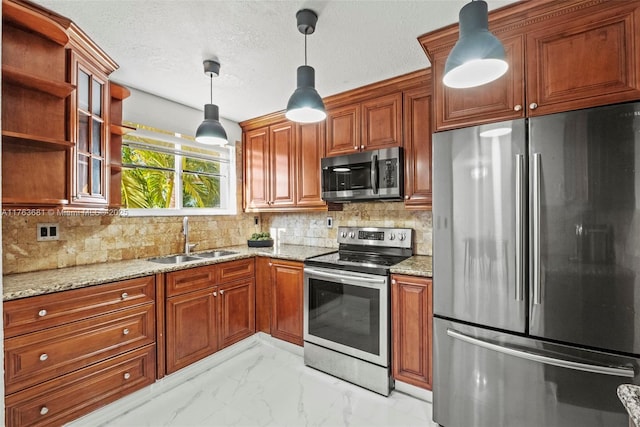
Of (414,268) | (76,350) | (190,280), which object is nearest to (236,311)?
(190,280)

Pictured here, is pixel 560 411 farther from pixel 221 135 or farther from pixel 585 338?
pixel 221 135

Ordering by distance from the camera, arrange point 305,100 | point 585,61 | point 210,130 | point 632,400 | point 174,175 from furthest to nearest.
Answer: point 174,175
point 210,130
point 305,100
point 585,61
point 632,400

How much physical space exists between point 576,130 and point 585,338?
1029mm

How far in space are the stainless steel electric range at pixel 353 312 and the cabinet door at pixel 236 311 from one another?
0.65 m

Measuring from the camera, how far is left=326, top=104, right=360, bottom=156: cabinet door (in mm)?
2961

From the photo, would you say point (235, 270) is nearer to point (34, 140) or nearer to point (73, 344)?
point (73, 344)

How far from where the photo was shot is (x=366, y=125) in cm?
290

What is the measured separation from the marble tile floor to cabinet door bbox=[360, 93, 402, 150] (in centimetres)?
196

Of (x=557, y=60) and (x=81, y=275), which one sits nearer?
(x=557, y=60)

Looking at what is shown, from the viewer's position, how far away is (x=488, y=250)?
185 cm

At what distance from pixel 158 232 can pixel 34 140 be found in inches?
51.6

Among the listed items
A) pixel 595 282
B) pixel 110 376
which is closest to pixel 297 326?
pixel 110 376

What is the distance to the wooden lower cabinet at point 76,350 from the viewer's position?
1813 millimetres

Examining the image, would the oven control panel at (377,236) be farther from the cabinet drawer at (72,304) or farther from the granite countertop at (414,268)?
the cabinet drawer at (72,304)
